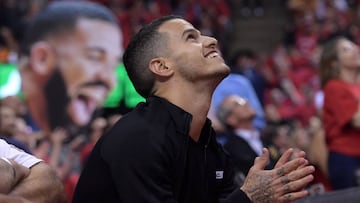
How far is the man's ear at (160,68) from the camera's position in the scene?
259 cm

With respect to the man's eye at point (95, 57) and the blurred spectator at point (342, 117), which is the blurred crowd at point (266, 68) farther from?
the man's eye at point (95, 57)

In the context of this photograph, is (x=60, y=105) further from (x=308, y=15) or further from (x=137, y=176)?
(x=308, y=15)

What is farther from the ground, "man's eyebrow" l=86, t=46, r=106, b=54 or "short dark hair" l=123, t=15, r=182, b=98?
"short dark hair" l=123, t=15, r=182, b=98

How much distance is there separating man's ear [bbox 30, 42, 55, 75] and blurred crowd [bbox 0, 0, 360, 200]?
1.14 feet

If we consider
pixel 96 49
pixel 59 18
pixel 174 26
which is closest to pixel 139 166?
pixel 174 26

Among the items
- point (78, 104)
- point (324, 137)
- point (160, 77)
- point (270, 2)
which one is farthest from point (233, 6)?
point (160, 77)

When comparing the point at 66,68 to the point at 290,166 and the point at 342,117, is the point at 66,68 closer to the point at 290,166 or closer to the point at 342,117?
the point at 342,117

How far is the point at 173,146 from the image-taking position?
2447 mm

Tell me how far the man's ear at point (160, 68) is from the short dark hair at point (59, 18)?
519 cm

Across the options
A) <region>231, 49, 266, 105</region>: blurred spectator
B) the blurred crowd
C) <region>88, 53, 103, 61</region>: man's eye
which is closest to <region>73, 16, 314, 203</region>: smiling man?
the blurred crowd

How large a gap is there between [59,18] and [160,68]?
17.4 feet

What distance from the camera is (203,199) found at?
8.48 feet

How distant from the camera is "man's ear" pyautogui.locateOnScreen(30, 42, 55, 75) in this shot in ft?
24.8

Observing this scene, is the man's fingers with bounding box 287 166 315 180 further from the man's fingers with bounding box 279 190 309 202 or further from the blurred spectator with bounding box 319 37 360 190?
the blurred spectator with bounding box 319 37 360 190
